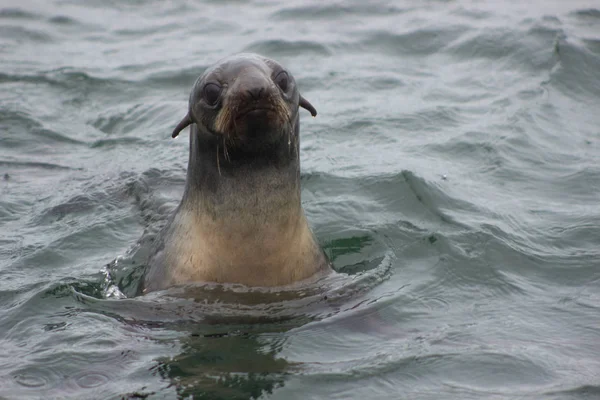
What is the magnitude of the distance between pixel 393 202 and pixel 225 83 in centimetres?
312

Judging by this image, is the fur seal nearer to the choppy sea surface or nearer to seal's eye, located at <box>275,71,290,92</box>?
seal's eye, located at <box>275,71,290,92</box>

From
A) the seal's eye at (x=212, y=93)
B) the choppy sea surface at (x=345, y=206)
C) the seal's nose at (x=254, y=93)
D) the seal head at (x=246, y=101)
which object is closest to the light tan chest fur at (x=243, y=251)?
the choppy sea surface at (x=345, y=206)

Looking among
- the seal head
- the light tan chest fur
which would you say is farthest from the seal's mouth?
the light tan chest fur

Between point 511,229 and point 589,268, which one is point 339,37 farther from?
point 589,268

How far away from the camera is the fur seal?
5656 mm

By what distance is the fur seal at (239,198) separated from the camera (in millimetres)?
5656

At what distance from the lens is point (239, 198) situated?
5875 millimetres

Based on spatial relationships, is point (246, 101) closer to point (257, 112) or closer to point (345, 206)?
point (257, 112)

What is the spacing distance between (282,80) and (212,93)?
1.36 feet

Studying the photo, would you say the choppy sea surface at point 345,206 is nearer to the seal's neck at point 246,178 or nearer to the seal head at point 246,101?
the seal's neck at point 246,178

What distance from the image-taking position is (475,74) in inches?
481

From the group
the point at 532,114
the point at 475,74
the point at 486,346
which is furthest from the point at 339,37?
the point at 486,346

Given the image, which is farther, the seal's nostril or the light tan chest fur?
the light tan chest fur

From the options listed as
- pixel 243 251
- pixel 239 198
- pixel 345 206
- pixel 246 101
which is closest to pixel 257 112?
pixel 246 101
